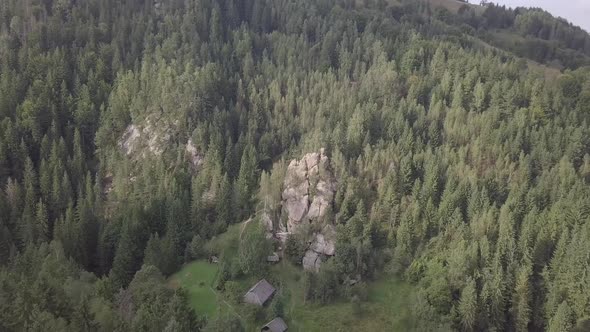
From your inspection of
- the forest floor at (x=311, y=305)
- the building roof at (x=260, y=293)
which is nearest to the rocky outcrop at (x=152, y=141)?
the forest floor at (x=311, y=305)

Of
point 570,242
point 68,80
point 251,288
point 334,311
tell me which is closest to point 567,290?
point 570,242

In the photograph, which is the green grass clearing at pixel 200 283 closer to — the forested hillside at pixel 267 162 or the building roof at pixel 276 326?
the forested hillside at pixel 267 162

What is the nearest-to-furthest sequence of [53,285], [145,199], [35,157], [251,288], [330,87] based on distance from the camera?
[53,285] < [251,288] < [145,199] < [35,157] < [330,87]

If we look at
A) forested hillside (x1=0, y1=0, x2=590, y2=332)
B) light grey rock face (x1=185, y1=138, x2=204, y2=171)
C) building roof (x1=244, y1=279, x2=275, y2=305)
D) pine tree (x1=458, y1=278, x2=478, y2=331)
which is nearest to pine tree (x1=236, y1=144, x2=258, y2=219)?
forested hillside (x1=0, y1=0, x2=590, y2=332)

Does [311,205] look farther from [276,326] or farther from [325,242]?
[276,326]

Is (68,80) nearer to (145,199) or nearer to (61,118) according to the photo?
(61,118)

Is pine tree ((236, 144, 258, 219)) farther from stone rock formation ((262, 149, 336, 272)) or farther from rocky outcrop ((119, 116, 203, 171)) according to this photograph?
rocky outcrop ((119, 116, 203, 171))
